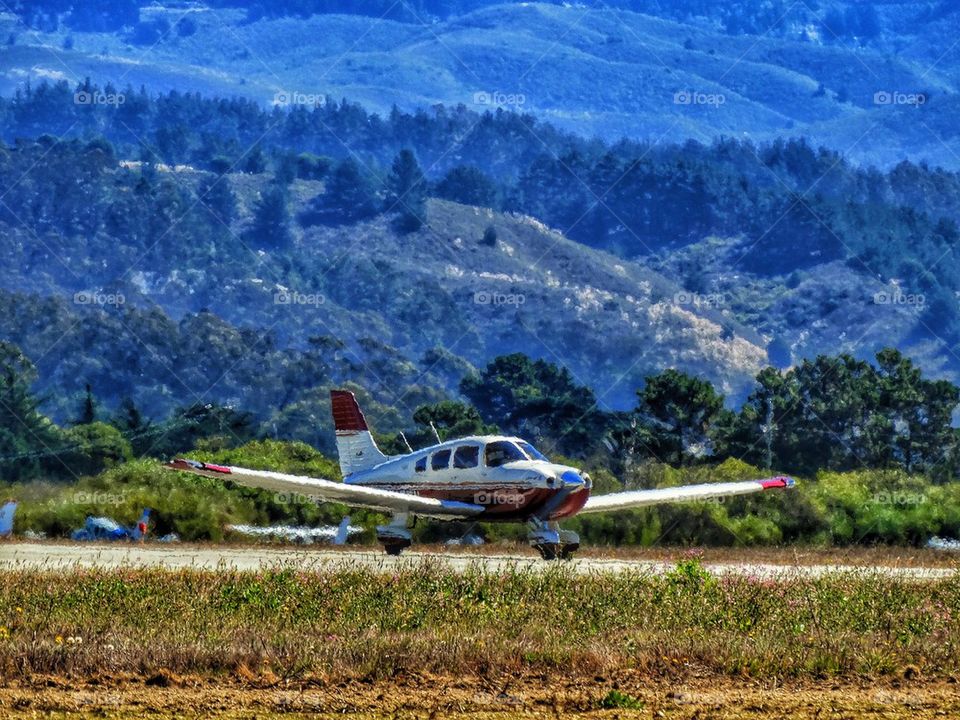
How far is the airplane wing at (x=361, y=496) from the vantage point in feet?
96.5

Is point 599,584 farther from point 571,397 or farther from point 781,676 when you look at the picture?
point 571,397

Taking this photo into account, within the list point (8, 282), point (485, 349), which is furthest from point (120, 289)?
point (485, 349)

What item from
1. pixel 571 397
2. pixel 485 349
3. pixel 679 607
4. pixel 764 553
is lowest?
pixel 485 349

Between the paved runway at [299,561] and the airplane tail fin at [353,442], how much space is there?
9.48 feet

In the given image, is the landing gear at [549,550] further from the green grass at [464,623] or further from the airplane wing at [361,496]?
the green grass at [464,623]

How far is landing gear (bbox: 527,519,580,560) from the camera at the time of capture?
30.6m

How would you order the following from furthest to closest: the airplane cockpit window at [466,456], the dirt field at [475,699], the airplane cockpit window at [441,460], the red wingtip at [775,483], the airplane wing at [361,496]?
the red wingtip at [775,483] → the airplane cockpit window at [441,460] → the airplane cockpit window at [466,456] → the airplane wing at [361,496] → the dirt field at [475,699]

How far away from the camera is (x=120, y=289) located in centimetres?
18262

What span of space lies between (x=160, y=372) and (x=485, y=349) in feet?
152

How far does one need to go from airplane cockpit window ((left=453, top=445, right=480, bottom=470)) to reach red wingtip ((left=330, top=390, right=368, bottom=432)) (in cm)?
392

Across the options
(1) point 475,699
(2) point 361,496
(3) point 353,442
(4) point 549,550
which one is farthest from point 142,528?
(1) point 475,699

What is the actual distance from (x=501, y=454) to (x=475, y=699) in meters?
15.1

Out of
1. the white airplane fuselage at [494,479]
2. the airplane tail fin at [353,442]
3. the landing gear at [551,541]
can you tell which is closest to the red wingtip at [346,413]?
the airplane tail fin at [353,442]

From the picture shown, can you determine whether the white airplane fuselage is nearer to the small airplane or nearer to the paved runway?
the small airplane
